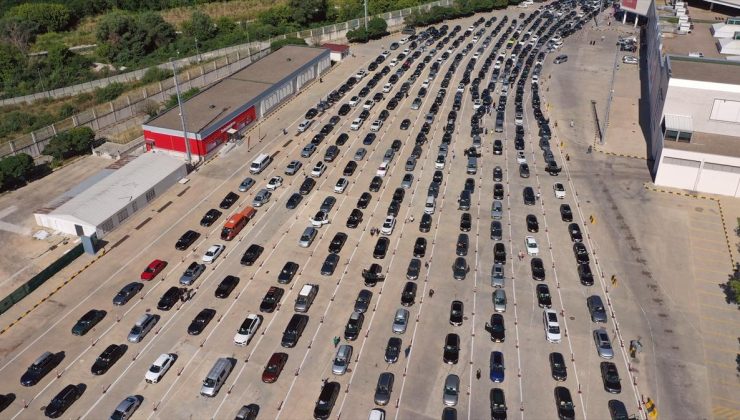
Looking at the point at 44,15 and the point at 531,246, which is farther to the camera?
the point at 44,15

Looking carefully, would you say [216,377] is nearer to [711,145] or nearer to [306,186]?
[306,186]

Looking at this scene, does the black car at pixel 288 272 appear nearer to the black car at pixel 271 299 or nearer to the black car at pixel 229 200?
the black car at pixel 271 299

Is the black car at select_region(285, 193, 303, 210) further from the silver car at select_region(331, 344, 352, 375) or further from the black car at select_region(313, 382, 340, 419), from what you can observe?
the black car at select_region(313, 382, 340, 419)

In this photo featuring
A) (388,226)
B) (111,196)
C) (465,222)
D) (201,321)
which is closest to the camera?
(201,321)

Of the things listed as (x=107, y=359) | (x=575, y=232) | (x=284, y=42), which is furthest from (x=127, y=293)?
(x=284, y=42)

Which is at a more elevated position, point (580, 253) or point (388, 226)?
point (388, 226)
